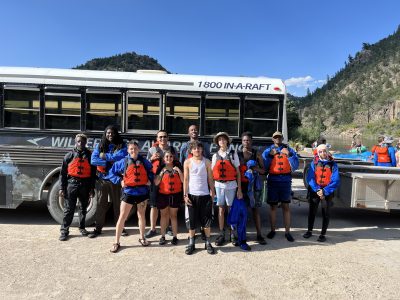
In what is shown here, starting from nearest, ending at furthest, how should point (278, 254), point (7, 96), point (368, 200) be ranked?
point (278, 254)
point (7, 96)
point (368, 200)

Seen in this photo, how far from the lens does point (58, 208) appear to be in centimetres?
620

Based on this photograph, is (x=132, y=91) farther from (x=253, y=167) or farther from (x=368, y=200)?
(x=368, y=200)

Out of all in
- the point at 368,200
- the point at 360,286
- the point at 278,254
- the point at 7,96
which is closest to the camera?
the point at 360,286

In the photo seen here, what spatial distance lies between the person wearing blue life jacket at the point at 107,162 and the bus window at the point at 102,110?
0.64 metres

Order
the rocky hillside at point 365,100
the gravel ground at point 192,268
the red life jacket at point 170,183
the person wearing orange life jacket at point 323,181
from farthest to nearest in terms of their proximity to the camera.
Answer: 1. the rocky hillside at point 365,100
2. the person wearing orange life jacket at point 323,181
3. the red life jacket at point 170,183
4. the gravel ground at point 192,268

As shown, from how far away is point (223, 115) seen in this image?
627 cm

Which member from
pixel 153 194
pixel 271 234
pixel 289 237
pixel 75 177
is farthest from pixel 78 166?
pixel 289 237

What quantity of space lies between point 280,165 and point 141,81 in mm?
3023

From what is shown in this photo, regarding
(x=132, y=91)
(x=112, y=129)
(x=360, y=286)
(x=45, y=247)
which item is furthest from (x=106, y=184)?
(x=360, y=286)

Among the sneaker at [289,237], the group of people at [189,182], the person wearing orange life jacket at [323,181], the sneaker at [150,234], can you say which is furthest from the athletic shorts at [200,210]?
the person wearing orange life jacket at [323,181]

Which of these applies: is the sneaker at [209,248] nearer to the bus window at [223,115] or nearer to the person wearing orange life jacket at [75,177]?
the bus window at [223,115]

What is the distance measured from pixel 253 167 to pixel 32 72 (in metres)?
4.48

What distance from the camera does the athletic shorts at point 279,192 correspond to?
5.71 meters

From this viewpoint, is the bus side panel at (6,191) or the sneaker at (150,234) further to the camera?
the bus side panel at (6,191)
